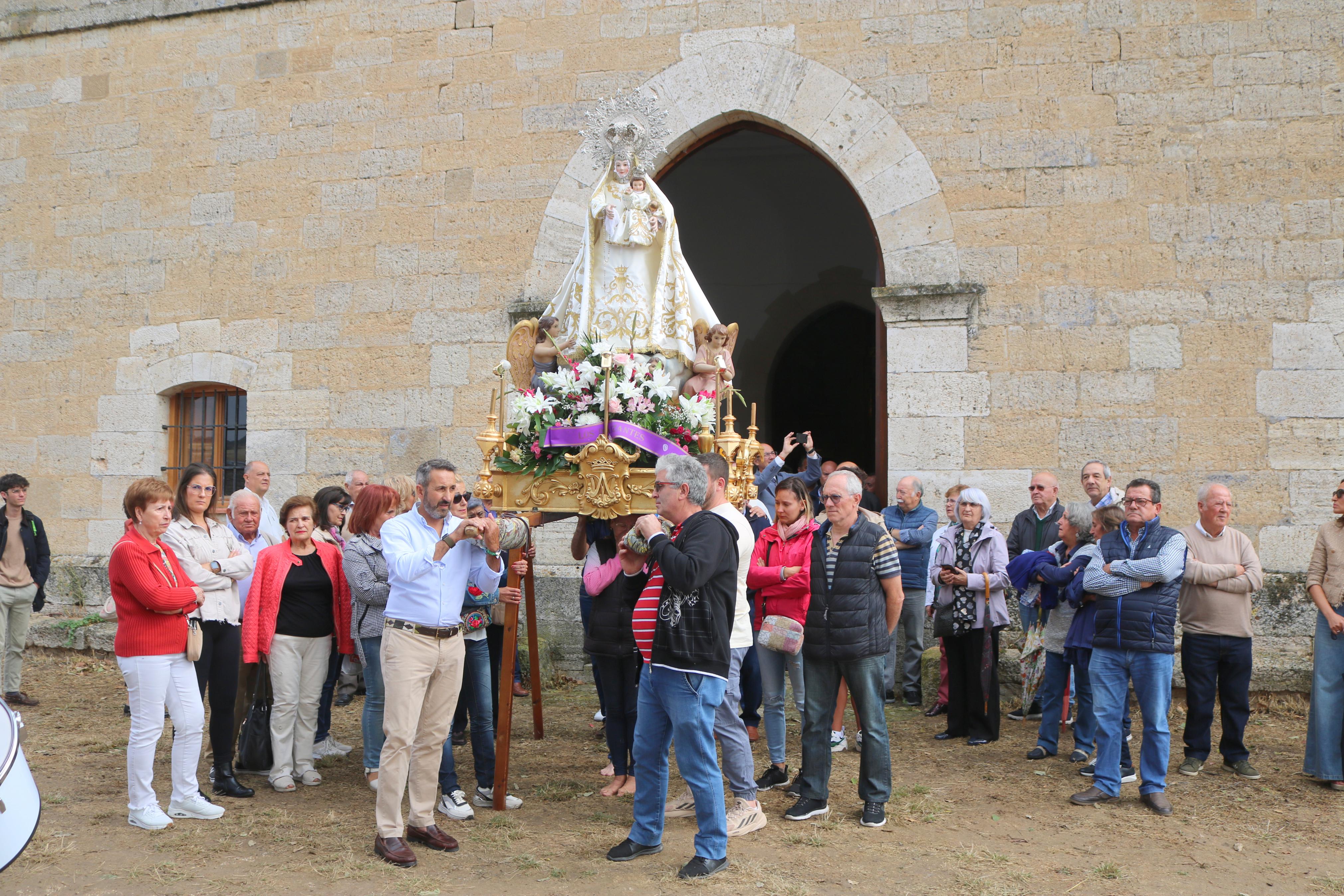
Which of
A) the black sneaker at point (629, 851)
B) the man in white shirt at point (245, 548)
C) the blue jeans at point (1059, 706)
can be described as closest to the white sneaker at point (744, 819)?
the black sneaker at point (629, 851)

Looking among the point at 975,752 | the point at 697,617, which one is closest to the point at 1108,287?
the point at 975,752

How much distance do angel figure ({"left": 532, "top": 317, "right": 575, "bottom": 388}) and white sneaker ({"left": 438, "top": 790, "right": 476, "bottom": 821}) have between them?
2023 mm

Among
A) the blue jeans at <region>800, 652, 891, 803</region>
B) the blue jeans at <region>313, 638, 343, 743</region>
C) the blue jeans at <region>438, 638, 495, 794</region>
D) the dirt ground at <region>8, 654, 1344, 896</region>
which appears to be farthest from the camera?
the blue jeans at <region>313, 638, 343, 743</region>

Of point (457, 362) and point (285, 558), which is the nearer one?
point (285, 558)

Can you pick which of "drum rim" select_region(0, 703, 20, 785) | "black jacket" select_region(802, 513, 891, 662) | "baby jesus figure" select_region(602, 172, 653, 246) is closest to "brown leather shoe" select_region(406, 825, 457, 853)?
"drum rim" select_region(0, 703, 20, 785)

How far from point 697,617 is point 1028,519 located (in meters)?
3.71

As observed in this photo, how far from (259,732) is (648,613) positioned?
2.65m

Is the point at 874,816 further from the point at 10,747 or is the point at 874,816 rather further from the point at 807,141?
the point at 807,141

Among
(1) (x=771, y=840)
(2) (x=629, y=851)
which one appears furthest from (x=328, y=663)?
(1) (x=771, y=840)

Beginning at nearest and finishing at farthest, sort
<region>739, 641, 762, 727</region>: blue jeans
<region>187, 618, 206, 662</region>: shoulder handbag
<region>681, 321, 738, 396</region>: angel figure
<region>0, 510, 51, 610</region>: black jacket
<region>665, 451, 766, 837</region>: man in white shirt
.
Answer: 1. <region>665, 451, 766, 837</region>: man in white shirt
2. <region>187, 618, 206, 662</region>: shoulder handbag
3. <region>681, 321, 738, 396</region>: angel figure
4. <region>739, 641, 762, 727</region>: blue jeans
5. <region>0, 510, 51, 610</region>: black jacket

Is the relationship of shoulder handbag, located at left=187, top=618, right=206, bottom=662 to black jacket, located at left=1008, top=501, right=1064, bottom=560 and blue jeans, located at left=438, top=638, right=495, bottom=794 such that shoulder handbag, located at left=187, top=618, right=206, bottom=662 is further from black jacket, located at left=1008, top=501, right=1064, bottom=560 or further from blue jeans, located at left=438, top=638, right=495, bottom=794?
black jacket, located at left=1008, top=501, right=1064, bottom=560

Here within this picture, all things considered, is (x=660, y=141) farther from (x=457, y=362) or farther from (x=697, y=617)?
(x=457, y=362)

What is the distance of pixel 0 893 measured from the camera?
13.6 feet

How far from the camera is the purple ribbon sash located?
505 centimetres
